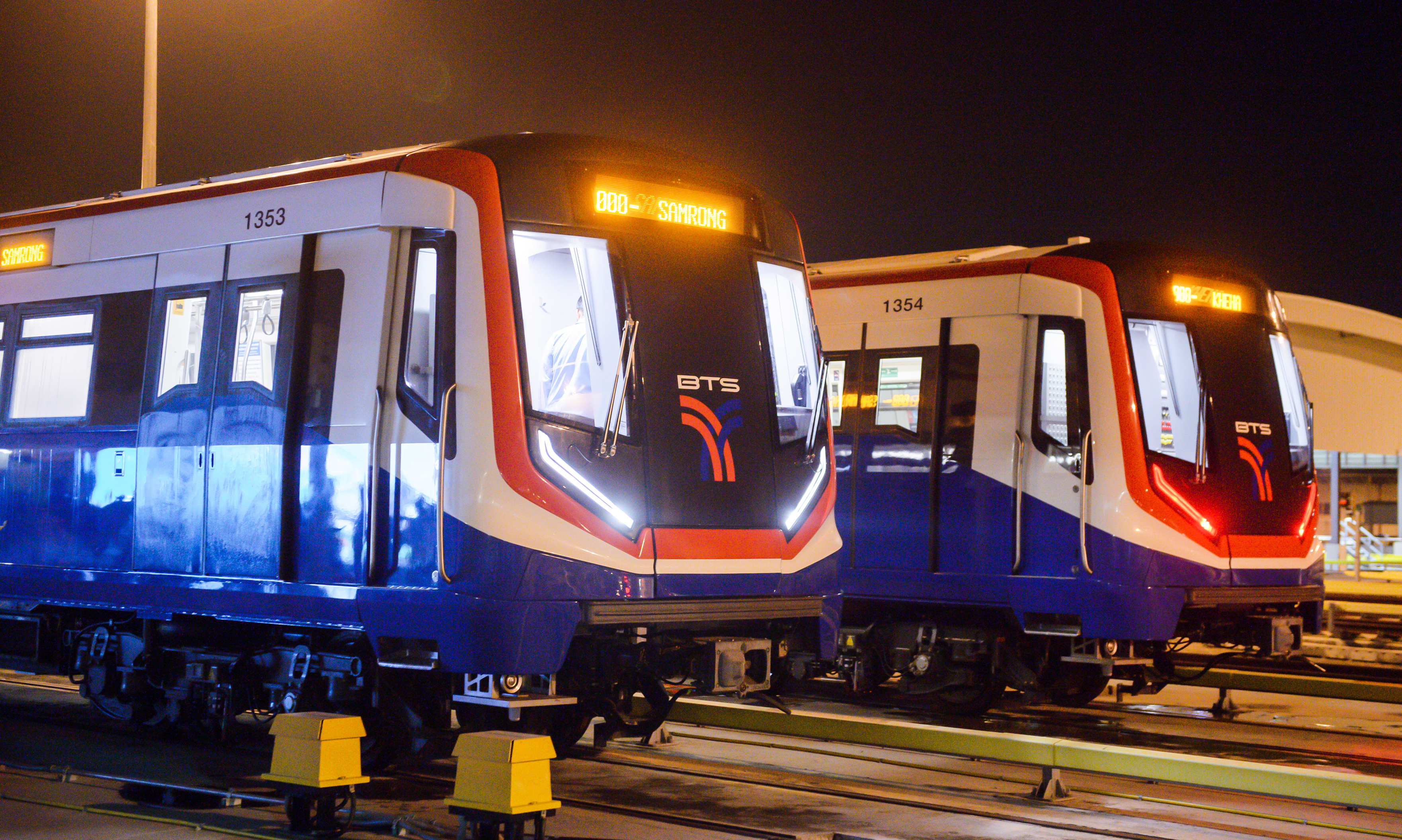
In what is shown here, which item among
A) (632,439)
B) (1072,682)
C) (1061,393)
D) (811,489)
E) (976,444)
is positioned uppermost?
(1061,393)

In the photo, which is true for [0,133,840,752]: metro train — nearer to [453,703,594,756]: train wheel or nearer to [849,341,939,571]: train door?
[453,703,594,756]: train wheel

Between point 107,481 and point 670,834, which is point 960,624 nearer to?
point 670,834

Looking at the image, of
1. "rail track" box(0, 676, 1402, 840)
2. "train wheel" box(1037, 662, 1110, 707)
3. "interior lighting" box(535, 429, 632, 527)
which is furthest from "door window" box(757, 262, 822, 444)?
"train wheel" box(1037, 662, 1110, 707)

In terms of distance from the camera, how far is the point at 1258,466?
12180 mm

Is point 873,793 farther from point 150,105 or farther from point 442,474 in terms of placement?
point 150,105

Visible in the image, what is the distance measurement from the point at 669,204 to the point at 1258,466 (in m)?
5.78

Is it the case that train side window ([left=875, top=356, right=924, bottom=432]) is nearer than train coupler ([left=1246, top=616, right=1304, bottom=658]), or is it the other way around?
train coupler ([left=1246, top=616, right=1304, bottom=658])

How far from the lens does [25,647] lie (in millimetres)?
11117

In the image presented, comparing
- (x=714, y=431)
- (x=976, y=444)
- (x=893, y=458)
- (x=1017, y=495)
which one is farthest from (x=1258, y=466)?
(x=714, y=431)

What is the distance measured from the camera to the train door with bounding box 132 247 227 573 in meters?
9.59

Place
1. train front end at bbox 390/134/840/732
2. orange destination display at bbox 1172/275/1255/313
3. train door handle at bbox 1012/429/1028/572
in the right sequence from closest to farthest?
train front end at bbox 390/134/840/732, train door handle at bbox 1012/429/1028/572, orange destination display at bbox 1172/275/1255/313

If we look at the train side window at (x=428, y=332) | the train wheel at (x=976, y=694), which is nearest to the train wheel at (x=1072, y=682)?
the train wheel at (x=976, y=694)

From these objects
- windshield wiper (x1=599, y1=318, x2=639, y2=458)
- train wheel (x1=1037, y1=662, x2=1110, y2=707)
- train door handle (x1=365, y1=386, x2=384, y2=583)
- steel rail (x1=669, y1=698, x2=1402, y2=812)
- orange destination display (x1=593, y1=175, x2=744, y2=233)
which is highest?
orange destination display (x1=593, y1=175, x2=744, y2=233)

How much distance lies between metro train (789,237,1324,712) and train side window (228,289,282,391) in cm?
441
